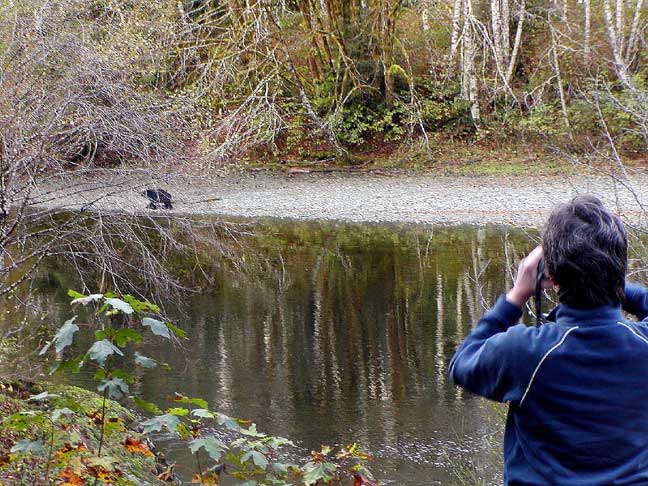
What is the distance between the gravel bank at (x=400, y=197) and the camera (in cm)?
1861

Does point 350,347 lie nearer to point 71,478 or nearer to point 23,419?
point 71,478

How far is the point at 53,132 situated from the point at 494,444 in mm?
4215

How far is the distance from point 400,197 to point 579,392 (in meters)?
19.2

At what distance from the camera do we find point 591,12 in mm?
23625

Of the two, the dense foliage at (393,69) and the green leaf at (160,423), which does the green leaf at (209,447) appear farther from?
the dense foliage at (393,69)

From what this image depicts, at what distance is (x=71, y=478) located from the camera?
3479mm

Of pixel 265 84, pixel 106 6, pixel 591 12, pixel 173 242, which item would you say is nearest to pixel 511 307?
pixel 173 242

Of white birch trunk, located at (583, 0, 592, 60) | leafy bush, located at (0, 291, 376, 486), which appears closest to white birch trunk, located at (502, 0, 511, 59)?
white birch trunk, located at (583, 0, 592, 60)

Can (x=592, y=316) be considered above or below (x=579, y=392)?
above

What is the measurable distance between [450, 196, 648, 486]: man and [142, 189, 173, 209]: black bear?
19.5 feet

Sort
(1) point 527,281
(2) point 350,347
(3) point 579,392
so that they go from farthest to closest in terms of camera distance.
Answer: (2) point 350,347, (1) point 527,281, (3) point 579,392

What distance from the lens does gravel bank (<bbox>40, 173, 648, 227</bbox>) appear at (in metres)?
18.6

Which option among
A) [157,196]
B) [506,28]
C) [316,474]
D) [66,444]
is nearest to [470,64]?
[506,28]

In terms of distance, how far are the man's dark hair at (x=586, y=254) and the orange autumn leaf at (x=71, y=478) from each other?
2.31m
